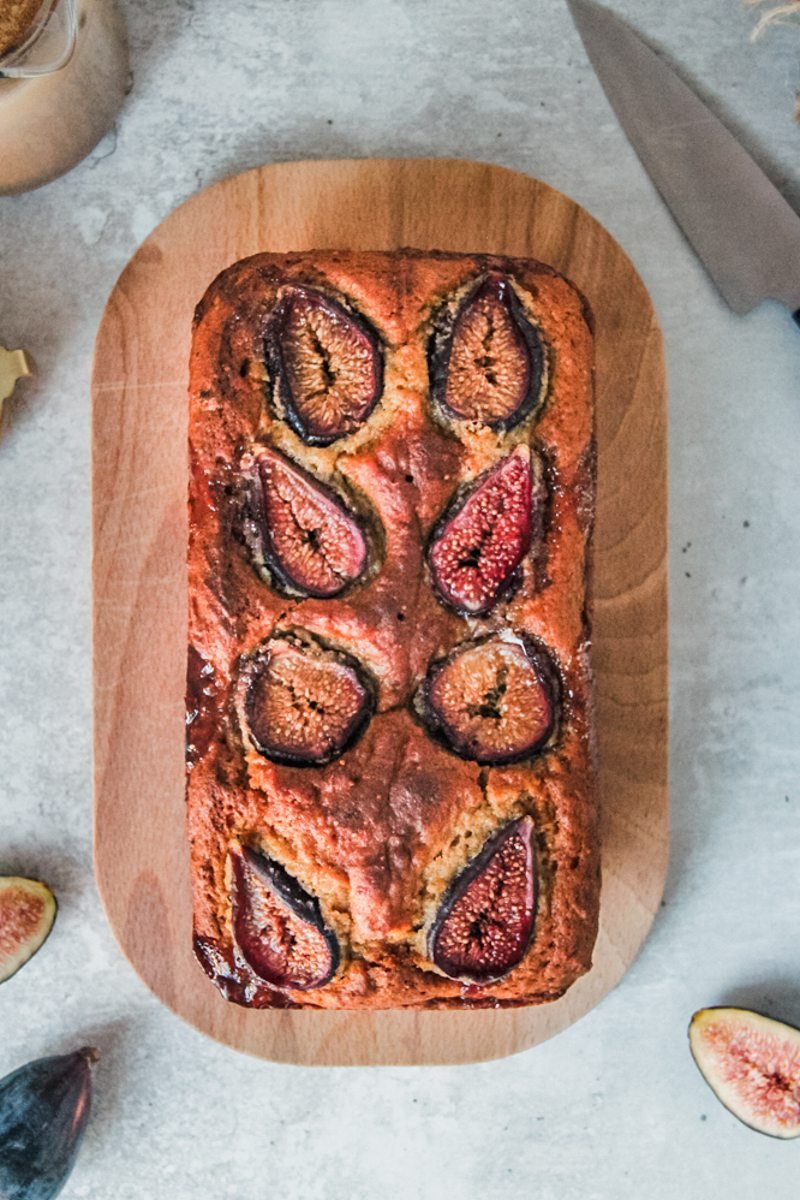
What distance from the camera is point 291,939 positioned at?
6.25 ft

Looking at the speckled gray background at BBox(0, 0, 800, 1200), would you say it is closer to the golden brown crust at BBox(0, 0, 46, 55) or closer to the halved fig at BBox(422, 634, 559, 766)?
the golden brown crust at BBox(0, 0, 46, 55)

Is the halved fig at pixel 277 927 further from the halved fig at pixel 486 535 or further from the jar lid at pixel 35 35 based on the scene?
the jar lid at pixel 35 35

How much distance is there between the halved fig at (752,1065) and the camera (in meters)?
2.38

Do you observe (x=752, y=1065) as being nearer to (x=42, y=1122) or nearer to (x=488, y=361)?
(x=42, y=1122)

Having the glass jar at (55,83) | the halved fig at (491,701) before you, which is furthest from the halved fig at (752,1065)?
the glass jar at (55,83)

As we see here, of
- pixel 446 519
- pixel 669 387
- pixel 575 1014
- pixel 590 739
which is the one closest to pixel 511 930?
pixel 590 739

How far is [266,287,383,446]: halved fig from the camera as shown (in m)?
1.92

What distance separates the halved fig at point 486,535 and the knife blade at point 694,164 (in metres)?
0.79

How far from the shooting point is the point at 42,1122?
2.31 metres

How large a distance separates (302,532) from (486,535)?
1.01 feet

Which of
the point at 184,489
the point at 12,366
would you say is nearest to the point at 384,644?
the point at 184,489

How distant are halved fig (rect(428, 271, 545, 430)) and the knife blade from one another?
0.65 meters

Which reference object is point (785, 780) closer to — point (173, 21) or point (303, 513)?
point (303, 513)

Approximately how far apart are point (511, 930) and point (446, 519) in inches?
27.2
